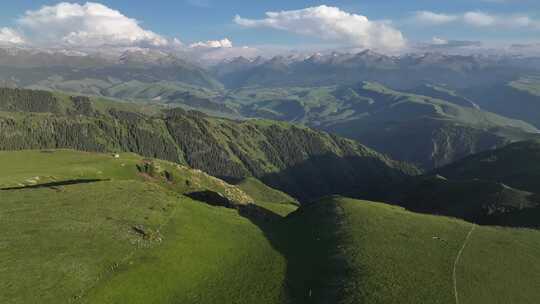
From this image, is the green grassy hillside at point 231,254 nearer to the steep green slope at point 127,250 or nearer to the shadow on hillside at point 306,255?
the steep green slope at point 127,250

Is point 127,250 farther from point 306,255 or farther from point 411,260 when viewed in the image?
point 411,260

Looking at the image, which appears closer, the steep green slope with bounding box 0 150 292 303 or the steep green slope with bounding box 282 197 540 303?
the steep green slope with bounding box 0 150 292 303

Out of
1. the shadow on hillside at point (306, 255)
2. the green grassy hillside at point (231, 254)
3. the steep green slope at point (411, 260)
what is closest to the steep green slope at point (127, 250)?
the green grassy hillside at point (231, 254)

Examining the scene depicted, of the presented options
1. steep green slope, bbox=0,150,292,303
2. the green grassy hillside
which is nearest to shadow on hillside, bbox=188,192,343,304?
the green grassy hillside

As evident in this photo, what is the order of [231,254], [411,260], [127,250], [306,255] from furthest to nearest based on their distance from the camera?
[306,255]
[231,254]
[411,260]
[127,250]

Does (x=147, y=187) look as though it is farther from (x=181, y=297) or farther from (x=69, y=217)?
(x=181, y=297)

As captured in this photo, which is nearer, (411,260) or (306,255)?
(411,260)

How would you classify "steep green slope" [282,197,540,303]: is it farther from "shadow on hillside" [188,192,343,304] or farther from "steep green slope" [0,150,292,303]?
"steep green slope" [0,150,292,303]

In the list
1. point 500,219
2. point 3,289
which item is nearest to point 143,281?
point 3,289

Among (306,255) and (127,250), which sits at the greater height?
(127,250)

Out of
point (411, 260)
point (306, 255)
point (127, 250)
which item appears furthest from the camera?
point (306, 255)

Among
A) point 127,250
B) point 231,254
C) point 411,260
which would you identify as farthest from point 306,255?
point 127,250
